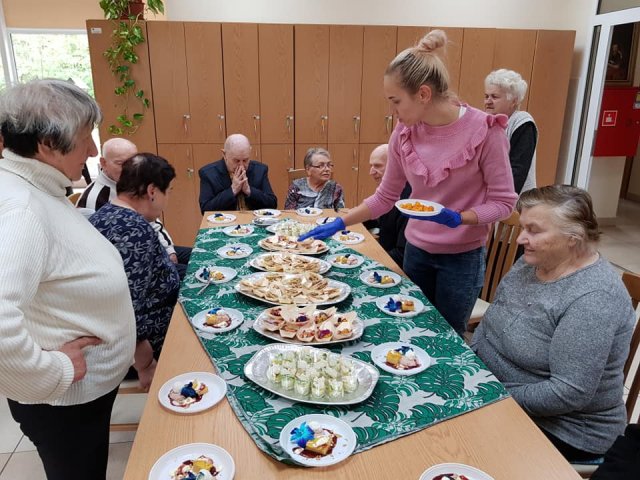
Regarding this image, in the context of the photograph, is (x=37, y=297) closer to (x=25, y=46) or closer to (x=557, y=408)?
(x=557, y=408)

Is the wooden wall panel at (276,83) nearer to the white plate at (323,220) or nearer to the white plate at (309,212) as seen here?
the white plate at (309,212)

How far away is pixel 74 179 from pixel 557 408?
1.40 meters

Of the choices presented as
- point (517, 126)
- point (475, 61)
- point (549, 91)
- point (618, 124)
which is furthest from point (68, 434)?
point (618, 124)

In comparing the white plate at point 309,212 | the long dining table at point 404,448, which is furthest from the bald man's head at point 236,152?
the long dining table at point 404,448

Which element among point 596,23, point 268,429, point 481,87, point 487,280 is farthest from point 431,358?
point 596,23

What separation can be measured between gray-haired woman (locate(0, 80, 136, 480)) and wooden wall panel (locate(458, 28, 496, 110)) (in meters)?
3.92

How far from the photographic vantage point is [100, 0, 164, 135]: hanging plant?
12.8ft

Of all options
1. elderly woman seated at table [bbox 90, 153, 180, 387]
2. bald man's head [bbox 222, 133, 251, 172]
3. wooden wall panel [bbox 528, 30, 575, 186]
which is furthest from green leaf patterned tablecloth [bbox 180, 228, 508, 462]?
wooden wall panel [bbox 528, 30, 575, 186]

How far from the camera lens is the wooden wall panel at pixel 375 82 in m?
4.19

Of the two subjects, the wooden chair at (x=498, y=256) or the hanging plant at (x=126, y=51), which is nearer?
the wooden chair at (x=498, y=256)

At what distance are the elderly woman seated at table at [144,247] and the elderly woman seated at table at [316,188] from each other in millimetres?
1356

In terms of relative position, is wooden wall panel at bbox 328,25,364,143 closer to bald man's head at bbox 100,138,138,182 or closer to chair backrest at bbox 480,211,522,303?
bald man's head at bbox 100,138,138,182

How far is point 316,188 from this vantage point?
3.27 meters

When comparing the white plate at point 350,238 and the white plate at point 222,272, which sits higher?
the white plate at point 222,272
